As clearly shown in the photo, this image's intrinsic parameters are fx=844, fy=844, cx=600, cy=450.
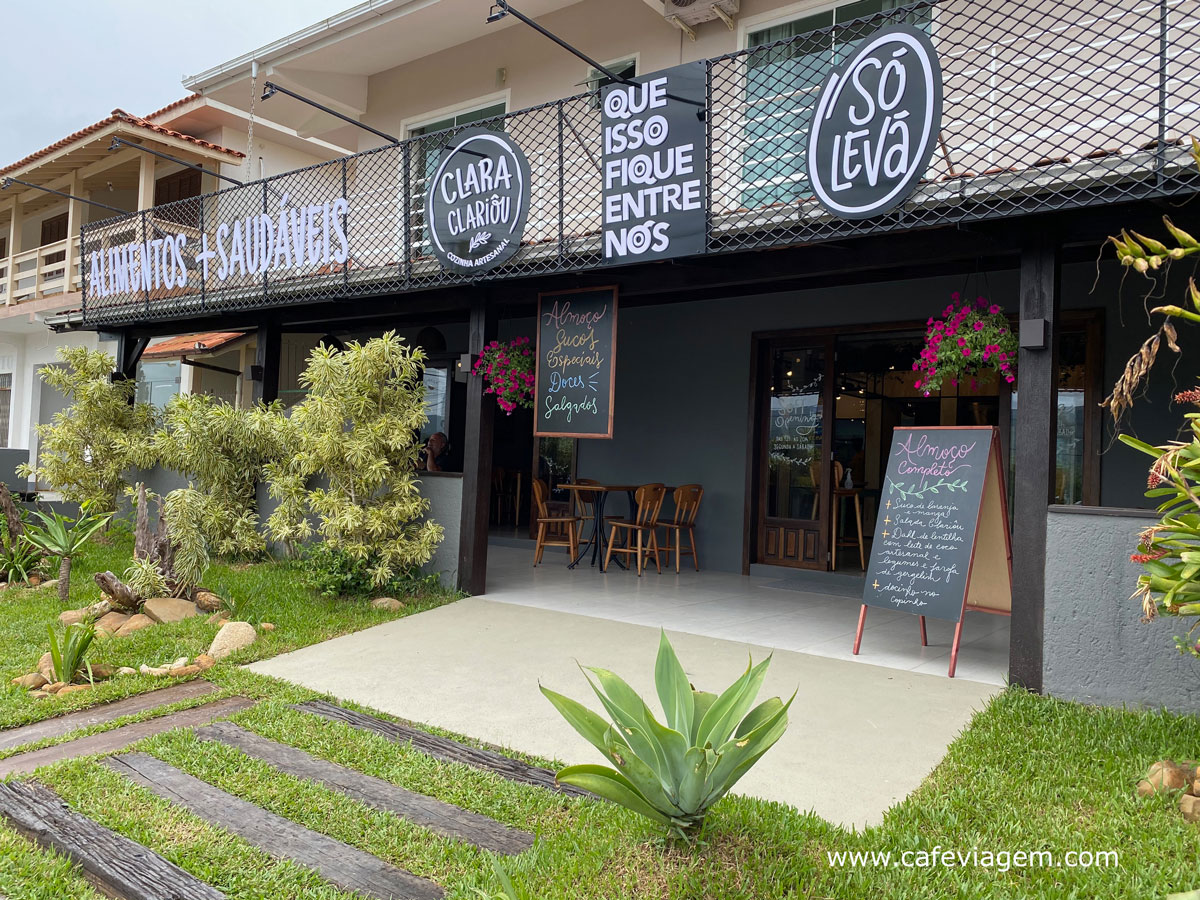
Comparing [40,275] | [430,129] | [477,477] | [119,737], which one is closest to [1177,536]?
[119,737]

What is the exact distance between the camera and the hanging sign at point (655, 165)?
5668mm

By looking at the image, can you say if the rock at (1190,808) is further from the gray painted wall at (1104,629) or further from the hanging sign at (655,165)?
the hanging sign at (655,165)

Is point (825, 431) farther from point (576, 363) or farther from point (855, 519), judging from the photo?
point (576, 363)

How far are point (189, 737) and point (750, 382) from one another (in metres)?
6.47

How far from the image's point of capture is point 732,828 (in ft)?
8.95

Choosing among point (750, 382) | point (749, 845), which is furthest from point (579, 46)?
point (749, 845)

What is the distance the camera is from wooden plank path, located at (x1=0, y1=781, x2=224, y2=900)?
9.18 feet

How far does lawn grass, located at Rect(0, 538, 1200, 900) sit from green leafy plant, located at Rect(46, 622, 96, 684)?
1.54 ft

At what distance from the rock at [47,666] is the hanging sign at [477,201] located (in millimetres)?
4028

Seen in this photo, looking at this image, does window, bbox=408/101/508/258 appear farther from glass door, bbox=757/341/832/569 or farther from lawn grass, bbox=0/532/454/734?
glass door, bbox=757/341/832/569

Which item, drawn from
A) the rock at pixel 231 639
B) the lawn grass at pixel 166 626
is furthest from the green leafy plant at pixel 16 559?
the rock at pixel 231 639

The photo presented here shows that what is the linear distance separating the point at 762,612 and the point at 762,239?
9.92 ft

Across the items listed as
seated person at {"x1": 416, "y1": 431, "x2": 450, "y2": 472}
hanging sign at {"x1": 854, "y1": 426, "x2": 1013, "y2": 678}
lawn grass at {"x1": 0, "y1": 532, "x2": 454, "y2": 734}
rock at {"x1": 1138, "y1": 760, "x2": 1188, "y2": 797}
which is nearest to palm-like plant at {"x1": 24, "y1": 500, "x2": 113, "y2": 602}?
lawn grass at {"x1": 0, "y1": 532, "x2": 454, "y2": 734}

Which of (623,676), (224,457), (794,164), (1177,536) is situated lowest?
(623,676)
